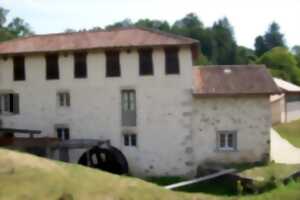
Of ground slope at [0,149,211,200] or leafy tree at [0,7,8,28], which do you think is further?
leafy tree at [0,7,8,28]

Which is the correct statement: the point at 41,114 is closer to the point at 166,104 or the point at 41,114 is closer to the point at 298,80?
the point at 166,104

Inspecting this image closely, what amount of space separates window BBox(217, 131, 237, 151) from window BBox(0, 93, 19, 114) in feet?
33.0

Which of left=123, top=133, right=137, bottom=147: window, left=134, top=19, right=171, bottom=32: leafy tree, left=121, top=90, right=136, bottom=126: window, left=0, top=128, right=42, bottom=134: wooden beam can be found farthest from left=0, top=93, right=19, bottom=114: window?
left=134, top=19, right=171, bottom=32: leafy tree

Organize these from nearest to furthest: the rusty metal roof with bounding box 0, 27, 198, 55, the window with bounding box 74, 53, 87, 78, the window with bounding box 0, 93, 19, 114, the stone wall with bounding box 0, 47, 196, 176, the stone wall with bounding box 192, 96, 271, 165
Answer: the stone wall with bounding box 192, 96, 271, 165 → the stone wall with bounding box 0, 47, 196, 176 → the rusty metal roof with bounding box 0, 27, 198, 55 → the window with bounding box 74, 53, 87, 78 → the window with bounding box 0, 93, 19, 114

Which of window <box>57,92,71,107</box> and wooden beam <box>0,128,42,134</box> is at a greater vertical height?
window <box>57,92,71,107</box>

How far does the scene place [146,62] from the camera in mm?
25297

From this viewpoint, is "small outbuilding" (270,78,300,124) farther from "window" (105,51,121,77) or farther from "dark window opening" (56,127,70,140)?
"dark window opening" (56,127,70,140)

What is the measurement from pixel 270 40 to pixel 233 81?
9297cm

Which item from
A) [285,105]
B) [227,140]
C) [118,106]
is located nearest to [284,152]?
[227,140]

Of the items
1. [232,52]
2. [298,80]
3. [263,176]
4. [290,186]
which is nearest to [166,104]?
[263,176]

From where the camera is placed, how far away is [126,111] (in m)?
25.6

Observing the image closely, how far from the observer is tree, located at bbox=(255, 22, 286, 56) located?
111 metres

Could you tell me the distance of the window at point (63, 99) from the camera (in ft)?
86.8

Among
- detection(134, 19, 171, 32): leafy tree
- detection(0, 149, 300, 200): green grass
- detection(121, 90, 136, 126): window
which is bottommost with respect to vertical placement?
detection(0, 149, 300, 200): green grass
